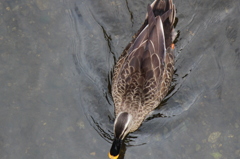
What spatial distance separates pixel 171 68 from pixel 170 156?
1.47m

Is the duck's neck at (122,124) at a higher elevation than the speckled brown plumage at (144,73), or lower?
lower

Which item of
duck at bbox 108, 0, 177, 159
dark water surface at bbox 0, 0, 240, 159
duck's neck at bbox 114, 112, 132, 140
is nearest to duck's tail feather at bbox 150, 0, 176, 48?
duck at bbox 108, 0, 177, 159

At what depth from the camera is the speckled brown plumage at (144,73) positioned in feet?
21.2

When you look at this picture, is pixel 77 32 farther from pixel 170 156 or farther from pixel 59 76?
pixel 170 156

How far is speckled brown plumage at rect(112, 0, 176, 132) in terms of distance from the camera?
21.2ft

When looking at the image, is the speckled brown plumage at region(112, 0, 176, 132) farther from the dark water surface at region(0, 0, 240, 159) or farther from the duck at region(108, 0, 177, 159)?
the dark water surface at region(0, 0, 240, 159)

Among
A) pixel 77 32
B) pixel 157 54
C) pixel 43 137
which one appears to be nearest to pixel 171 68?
pixel 157 54

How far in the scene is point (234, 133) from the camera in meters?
6.80

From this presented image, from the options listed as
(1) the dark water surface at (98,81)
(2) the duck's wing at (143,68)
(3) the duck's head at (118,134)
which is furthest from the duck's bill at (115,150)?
(2) the duck's wing at (143,68)

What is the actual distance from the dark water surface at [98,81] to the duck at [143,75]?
15.6 inches

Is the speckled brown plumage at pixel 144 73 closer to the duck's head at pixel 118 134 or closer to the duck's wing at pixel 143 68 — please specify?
the duck's wing at pixel 143 68

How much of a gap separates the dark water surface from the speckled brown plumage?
397 mm

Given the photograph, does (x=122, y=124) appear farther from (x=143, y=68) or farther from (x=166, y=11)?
(x=166, y=11)

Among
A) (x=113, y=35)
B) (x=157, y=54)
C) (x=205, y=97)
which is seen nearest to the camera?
(x=157, y=54)
